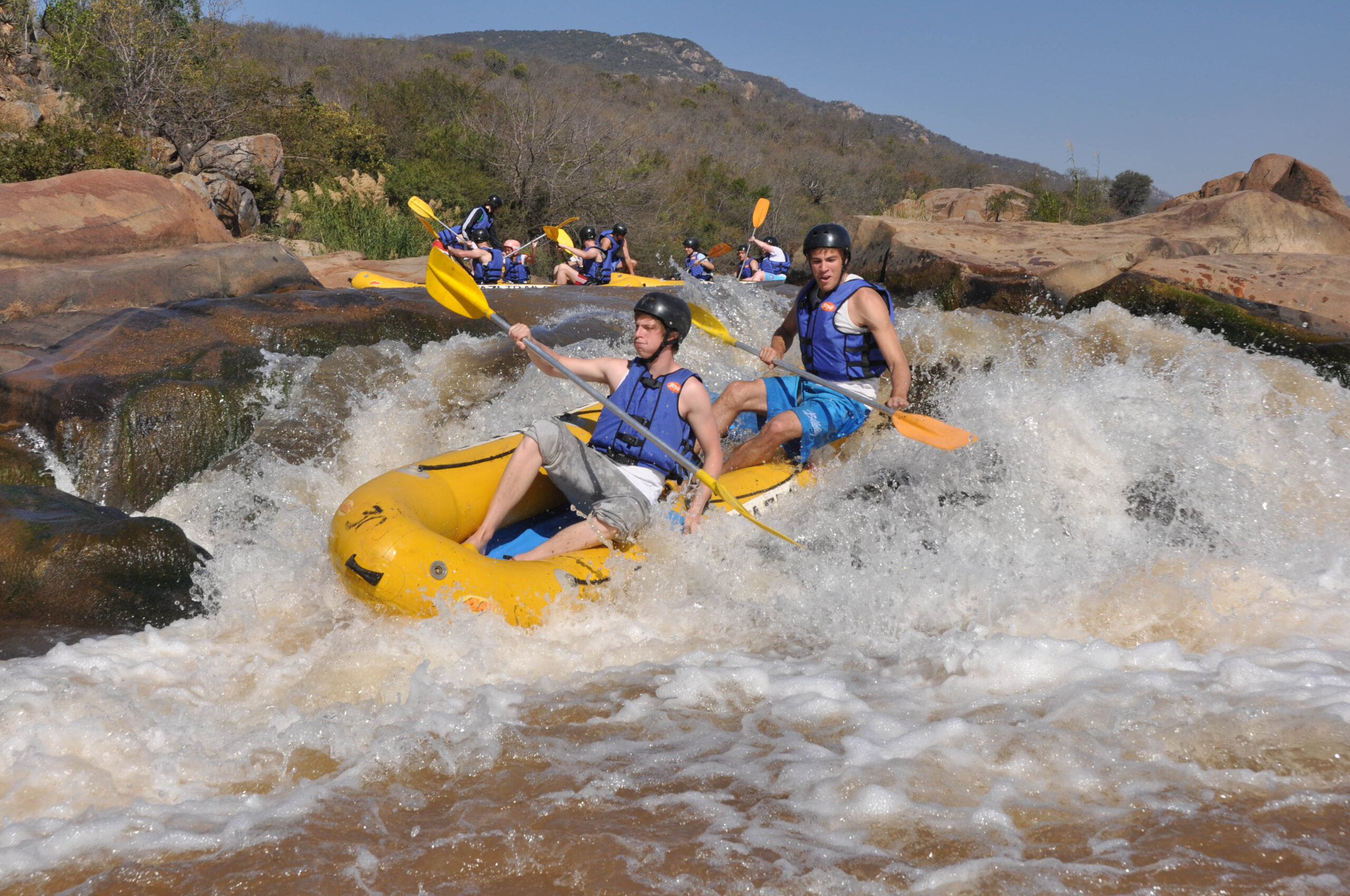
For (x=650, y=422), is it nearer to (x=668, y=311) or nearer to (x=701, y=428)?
(x=701, y=428)

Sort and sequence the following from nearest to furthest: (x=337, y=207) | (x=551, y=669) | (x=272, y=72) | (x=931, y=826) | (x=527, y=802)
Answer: (x=931, y=826)
(x=527, y=802)
(x=551, y=669)
(x=337, y=207)
(x=272, y=72)

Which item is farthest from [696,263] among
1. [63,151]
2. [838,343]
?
[838,343]

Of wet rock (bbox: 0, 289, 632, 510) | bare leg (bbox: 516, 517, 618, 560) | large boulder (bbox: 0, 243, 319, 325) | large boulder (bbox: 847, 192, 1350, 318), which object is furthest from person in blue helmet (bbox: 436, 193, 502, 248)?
bare leg (bbox: 516, 517, 618, 560)

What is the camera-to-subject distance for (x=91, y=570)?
322 centimetres

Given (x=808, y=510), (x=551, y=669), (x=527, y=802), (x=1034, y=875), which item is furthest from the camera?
(x=808, y=510)

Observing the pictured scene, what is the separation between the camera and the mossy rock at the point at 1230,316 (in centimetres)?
581

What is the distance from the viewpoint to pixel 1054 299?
24.1ft

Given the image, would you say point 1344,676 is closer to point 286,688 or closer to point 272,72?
point 286,688

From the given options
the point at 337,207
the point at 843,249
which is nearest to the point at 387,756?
the point at 843,249

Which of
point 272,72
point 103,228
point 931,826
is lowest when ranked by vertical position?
point 931,826

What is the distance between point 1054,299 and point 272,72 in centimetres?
1827

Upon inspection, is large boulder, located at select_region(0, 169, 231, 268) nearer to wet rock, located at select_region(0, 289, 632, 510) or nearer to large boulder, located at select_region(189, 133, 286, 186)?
wet rock, located at select_region(0, 289, 632, 510)

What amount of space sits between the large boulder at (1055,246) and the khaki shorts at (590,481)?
509 centimetres

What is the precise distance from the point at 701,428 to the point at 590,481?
495 mm
